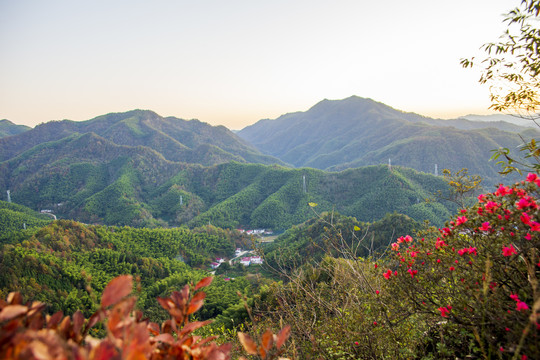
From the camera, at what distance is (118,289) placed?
2.39ft

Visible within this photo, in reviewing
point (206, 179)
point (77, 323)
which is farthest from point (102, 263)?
point (206, 179)

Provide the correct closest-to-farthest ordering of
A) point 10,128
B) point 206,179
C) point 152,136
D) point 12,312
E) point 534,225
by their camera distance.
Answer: point 12,312 → point 534,225 → point 206,179 → point 152,136 → point 10,128

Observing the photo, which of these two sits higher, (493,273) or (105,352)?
(105,352)

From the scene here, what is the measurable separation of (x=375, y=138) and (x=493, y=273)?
108 metres

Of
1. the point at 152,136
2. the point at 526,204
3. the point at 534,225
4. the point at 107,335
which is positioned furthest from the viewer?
the point at 152,136

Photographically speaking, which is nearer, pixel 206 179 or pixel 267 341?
pixel 267 341

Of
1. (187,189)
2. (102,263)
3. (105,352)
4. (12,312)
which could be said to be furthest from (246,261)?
(187,189)

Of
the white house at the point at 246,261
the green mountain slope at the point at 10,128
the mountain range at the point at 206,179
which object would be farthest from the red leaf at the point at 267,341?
the green mountain slope at the point at 10,128

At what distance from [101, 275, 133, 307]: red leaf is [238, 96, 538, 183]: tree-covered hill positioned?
177ft

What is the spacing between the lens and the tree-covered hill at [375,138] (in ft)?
199

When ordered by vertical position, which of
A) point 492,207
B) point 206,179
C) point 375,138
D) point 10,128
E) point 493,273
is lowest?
point 206,179

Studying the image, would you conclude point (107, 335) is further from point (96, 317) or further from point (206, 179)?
point (206, 179)

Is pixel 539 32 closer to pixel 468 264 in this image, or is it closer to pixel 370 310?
pixel 468 264

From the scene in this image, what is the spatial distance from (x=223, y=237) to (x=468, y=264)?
100 feet
